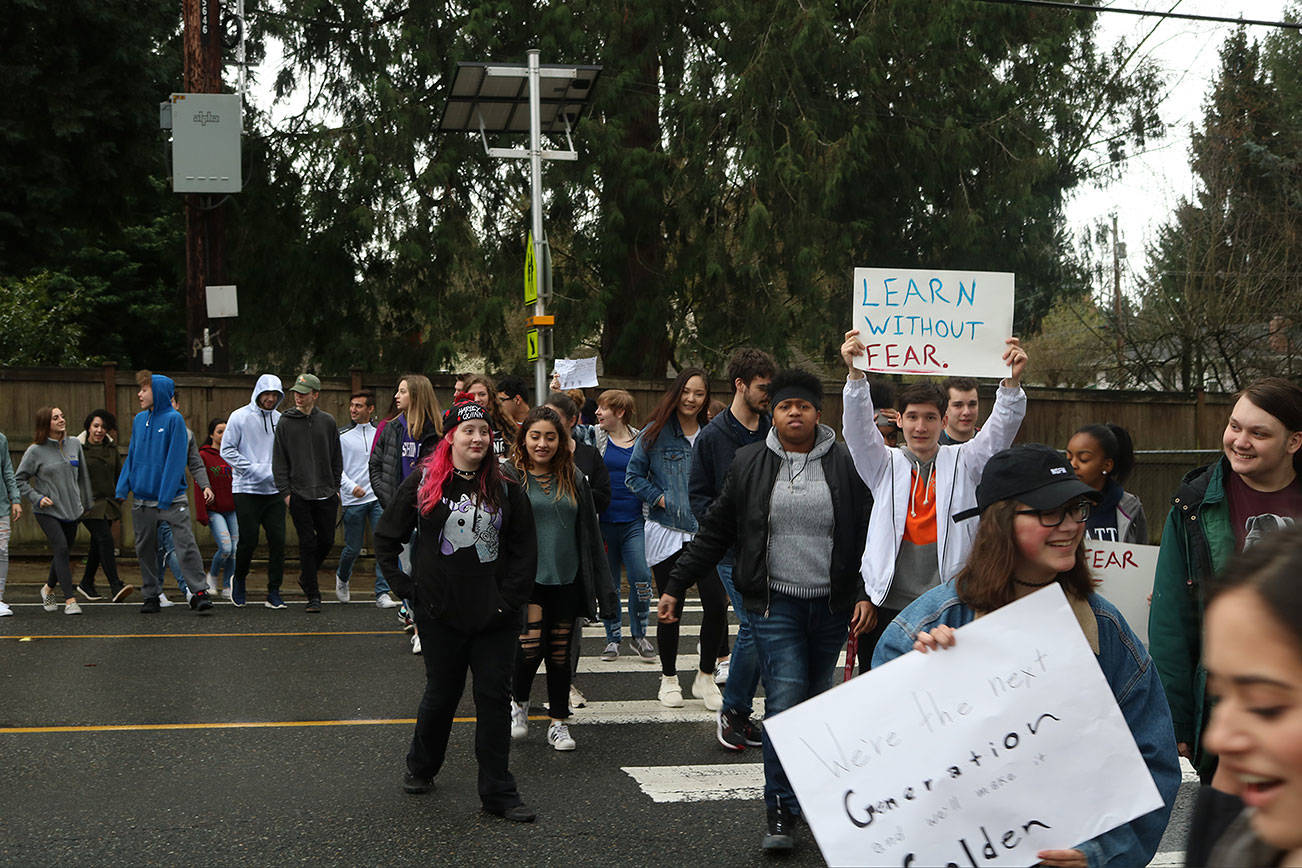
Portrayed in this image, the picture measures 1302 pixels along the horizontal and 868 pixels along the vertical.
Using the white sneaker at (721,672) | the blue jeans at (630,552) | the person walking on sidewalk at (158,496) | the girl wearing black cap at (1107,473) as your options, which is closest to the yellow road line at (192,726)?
the white sneaker at (721,672)

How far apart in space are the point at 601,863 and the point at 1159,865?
2202 mm

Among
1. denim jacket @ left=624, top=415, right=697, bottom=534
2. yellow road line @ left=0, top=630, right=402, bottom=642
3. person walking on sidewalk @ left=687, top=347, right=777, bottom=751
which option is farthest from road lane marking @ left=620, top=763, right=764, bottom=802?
yellow road line @ left=0, top=630, right=402, bottom=642

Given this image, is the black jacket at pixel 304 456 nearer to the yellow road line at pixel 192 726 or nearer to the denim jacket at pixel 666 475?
the denim jacket at pixel 666 475

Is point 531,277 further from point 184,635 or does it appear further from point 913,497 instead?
point 913,497

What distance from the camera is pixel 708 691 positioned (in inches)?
319

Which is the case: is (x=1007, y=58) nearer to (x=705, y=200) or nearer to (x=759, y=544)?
(x=705, y=200)

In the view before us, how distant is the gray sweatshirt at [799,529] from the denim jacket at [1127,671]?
241cm

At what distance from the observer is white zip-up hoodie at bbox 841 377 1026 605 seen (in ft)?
17.5

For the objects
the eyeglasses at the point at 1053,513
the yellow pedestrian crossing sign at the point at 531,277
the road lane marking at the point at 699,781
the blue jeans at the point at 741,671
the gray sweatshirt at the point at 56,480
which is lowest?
the road lane marking at the point at 699,781

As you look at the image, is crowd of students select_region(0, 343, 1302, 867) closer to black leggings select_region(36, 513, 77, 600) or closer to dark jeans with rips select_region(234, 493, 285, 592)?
dark jeans with rips select_region(234, 493, 285, 592)

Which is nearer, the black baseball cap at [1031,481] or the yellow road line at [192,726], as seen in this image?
the black baseball cap at [1031,481]

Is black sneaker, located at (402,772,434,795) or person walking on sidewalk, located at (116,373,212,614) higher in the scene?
person walking on sidewalk, located at (116,373,212,614)

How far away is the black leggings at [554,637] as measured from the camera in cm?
706

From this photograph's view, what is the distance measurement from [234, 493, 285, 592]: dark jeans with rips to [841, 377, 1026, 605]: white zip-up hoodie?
7792 millimetres
